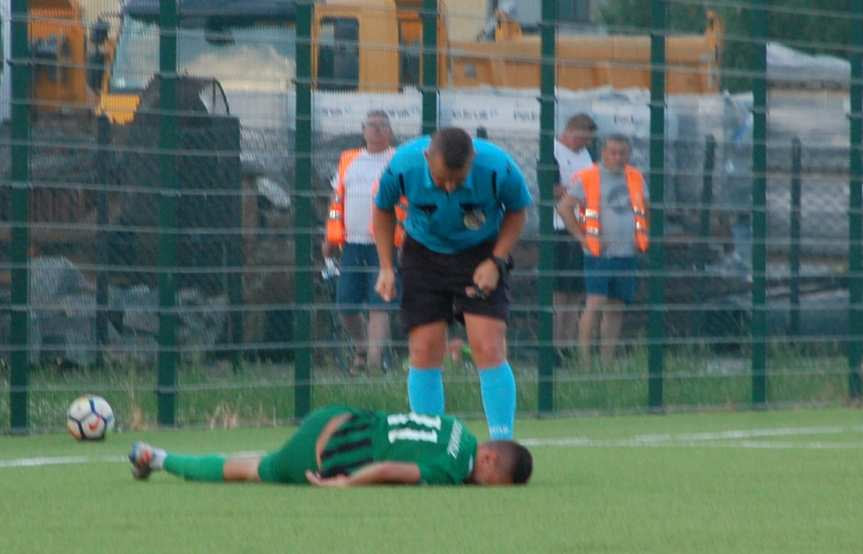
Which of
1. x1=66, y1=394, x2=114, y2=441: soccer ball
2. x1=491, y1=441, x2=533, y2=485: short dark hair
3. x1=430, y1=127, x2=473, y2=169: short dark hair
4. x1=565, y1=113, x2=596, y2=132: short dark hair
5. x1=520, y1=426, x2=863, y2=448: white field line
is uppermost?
x1=565, y1=113, x2=596, y2=132: short dark hair

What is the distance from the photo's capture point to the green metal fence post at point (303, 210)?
39.2 ft

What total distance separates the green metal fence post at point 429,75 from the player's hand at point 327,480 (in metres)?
4.72

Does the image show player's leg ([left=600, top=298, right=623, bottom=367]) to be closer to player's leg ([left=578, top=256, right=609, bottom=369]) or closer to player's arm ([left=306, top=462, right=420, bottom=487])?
player's leg ([left=578, top=256, right=609, bottom=369])

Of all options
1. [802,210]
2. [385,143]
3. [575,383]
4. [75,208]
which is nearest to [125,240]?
[75,208]

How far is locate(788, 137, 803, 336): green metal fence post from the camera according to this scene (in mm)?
14398

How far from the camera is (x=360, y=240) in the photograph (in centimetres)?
1265

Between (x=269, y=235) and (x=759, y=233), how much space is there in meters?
3.36

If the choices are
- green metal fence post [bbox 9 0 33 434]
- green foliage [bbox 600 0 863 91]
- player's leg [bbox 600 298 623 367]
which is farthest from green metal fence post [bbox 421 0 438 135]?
green foliage [bbox 600 0 863 91]

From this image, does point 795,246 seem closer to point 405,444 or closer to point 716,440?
point 716,440

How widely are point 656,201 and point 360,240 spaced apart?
74.5 inches

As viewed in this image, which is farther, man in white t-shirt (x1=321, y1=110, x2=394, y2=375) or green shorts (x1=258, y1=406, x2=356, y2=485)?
man in white t-shirt (x1=321, y1=110, x2=394, y2=375)

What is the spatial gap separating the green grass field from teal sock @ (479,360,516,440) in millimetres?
239

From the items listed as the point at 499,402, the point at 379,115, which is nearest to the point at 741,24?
the point at 379,115

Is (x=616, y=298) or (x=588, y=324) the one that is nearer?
(x=588, y=324)
